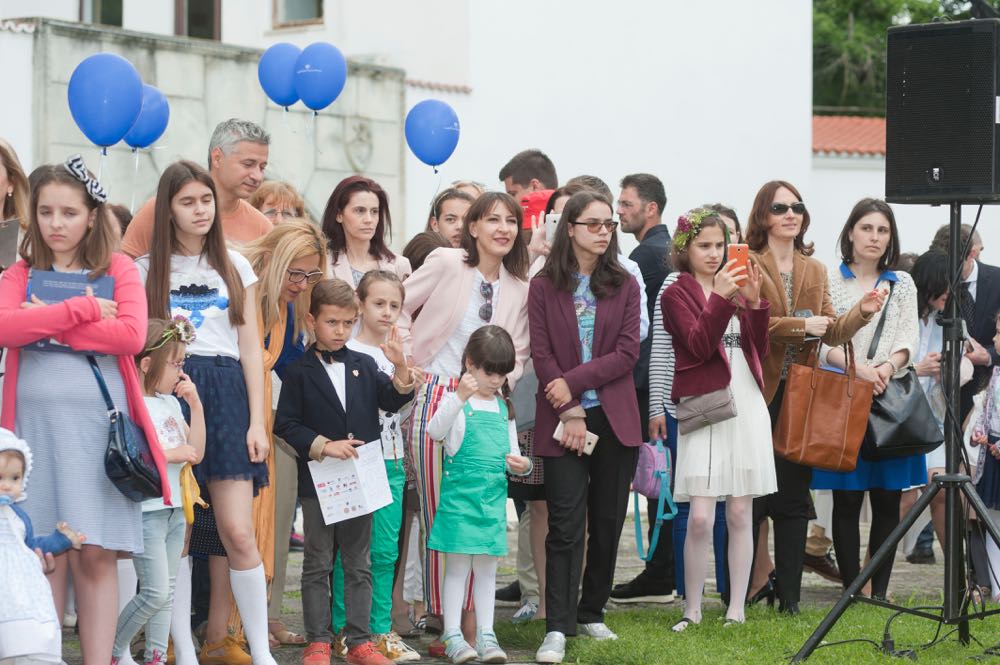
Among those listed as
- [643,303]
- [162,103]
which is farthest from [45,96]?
[643,303]

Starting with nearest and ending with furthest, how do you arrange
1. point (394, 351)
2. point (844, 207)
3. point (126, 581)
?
1. point (126, 581)
2. point (394, 351)
3. point (844, 207)

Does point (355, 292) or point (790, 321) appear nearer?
point (355, 292)

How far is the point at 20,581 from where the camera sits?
4723 mm

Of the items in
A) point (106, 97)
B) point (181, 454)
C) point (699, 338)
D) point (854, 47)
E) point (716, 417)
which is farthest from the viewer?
point (854, 47)

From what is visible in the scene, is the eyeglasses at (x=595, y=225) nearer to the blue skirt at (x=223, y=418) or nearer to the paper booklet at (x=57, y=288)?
the blue skirt at (x=223, y=418)

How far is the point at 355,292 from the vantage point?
6.32m

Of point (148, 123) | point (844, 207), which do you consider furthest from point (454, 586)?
point (844, 207)

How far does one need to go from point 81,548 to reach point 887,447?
13.3 feet

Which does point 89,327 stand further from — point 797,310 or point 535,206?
point 797,310

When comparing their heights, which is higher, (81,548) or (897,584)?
(81,548)

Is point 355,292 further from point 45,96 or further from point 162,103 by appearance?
point 45,96

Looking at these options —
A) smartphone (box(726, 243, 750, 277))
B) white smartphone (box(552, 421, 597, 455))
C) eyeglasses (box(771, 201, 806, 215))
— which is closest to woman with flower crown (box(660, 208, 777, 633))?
smartphone (box(726, 243, 750, 277))

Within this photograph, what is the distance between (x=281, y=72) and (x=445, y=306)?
485cm

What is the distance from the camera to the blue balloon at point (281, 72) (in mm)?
11008
